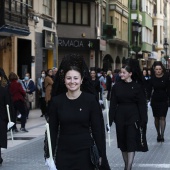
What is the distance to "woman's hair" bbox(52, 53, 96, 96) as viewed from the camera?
A: 218 inches

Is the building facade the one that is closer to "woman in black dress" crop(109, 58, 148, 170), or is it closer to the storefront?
the storefront

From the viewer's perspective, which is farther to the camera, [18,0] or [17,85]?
[18,0]

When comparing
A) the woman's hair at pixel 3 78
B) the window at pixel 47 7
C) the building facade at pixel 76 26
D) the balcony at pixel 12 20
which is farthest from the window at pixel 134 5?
the woman's hair at pixel 3 78

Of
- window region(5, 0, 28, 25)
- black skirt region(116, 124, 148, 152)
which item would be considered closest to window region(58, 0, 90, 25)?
window region(5, 0, 28, 25)

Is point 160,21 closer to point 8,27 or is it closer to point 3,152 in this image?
point 8,27

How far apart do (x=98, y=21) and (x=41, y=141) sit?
26.0 meters

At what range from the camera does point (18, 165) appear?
9.88 metres

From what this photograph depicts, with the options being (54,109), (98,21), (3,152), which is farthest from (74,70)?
(98,21)

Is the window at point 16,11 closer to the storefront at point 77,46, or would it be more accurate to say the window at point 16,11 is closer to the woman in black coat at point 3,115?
the woman in black coat at point 3,115

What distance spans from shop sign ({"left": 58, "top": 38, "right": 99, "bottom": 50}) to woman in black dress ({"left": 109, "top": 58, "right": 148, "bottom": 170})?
26.5 meters

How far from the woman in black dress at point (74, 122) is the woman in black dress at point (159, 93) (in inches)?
263

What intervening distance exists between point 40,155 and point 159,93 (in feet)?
10.5

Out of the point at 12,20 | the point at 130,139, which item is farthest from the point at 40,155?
the point at 12,20

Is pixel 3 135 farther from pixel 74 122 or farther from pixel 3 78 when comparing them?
pixel 74 122
